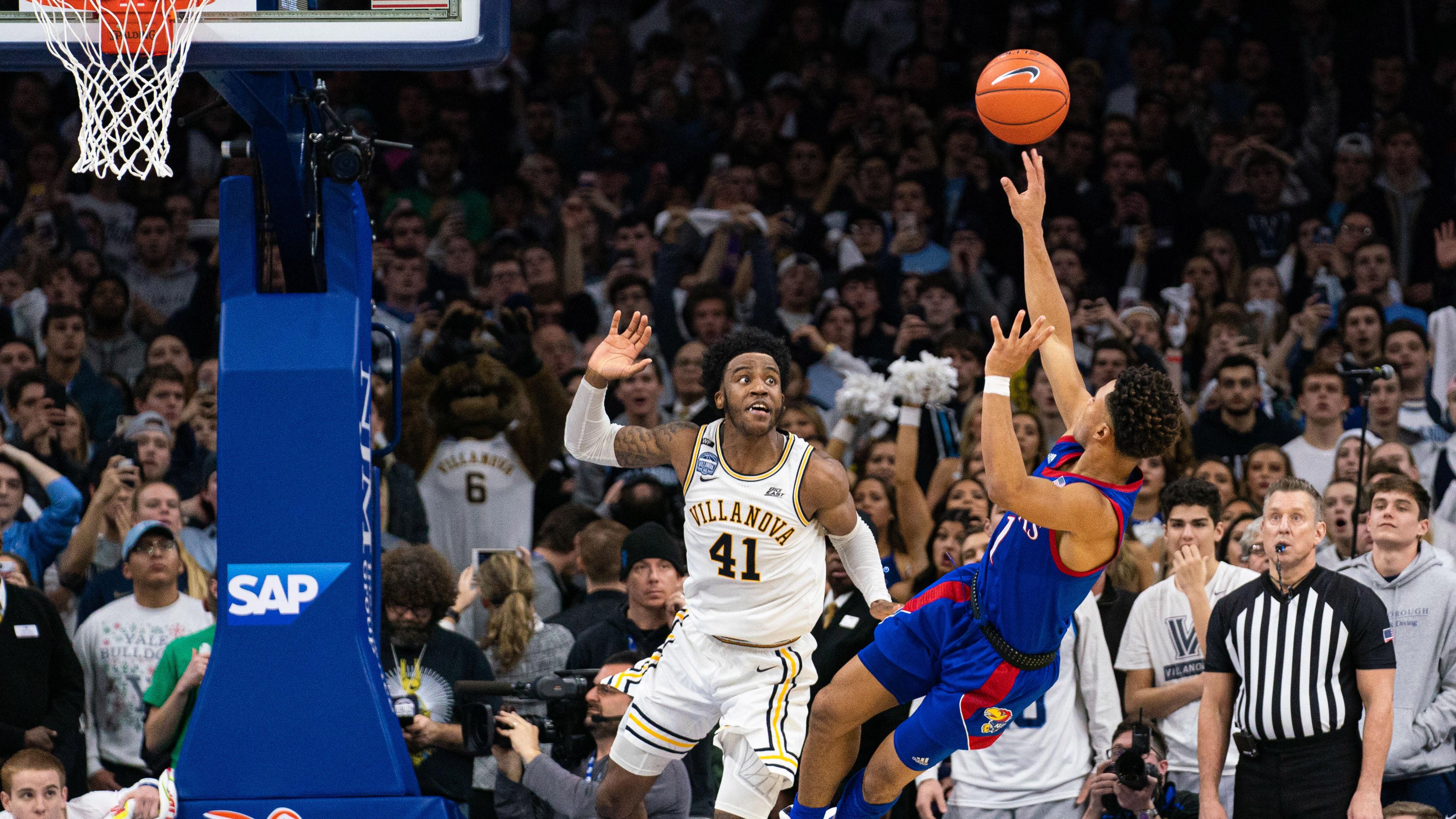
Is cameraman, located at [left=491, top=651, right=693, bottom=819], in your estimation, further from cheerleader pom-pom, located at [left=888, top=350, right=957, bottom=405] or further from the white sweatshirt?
cheerleader pom-pom, located at [left=888, top=350, right=957, bottom=405]

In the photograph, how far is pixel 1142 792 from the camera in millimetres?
7848

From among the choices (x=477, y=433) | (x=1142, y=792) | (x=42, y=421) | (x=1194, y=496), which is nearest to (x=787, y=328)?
(x=477, y=433)

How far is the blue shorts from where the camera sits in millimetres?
6984

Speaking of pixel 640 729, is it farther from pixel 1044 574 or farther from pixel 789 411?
pixel 789 411

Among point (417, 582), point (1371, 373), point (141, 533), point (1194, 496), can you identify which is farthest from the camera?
point (141, 533)

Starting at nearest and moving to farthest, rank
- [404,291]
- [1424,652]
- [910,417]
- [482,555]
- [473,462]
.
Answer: [1424,652] < [482,555] < [910,417] < [473,462] < [404,291]

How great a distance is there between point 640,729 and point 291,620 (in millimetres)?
1646

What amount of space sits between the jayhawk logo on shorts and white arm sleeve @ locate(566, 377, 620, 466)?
39.2 inches

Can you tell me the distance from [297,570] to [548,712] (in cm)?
149

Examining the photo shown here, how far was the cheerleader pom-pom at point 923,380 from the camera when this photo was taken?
34.4 feet

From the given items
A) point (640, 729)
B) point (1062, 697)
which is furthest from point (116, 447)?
point (1062, 697)

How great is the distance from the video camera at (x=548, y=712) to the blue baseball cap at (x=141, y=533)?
A: 2565mm

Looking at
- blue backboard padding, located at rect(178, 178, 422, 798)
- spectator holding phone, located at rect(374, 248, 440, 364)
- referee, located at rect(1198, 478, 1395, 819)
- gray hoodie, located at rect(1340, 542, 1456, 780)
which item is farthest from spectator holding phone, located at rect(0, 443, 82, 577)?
gray hoodie, located at rect(1340, 542, 1456, 780)

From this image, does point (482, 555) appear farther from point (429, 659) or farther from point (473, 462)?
point (429, 659)
